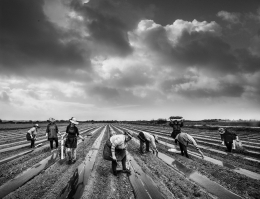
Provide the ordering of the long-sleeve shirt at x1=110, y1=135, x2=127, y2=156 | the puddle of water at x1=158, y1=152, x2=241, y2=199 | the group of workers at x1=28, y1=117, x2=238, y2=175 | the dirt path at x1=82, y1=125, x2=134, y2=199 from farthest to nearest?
the group of workers at x1=28, y1=117, x2=238, y2=175 → the long-sleeve shirt at x1=110, y1=135, x2=127, y2=156 → the puddle of water at x1=158, y1=152, x2=241, y2=199 → the dirt path at x1=82, y1=125, x2=134, y2=199

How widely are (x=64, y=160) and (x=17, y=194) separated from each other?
3.66m

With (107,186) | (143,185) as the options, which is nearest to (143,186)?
(143,185)

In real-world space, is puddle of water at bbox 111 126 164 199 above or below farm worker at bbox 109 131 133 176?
below

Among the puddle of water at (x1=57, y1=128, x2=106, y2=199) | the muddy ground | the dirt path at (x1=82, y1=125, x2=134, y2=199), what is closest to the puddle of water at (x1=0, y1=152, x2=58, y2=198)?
the puddle of water at (x1=57, y1=128, x2=106, y2=199)

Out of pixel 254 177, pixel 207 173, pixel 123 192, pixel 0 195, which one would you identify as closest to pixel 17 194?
pixel 0 195

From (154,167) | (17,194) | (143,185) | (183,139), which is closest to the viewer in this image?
(17,194)

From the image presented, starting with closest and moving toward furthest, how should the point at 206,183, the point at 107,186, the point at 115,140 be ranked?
the point at 107,186
the point at 206,183
the point at 115,140

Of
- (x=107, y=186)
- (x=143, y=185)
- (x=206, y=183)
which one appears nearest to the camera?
(x=107, y=186)

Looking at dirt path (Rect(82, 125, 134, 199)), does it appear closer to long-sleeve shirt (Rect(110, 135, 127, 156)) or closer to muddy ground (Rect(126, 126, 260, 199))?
long-sleeve shirt (Rect(110, 135, 127, 156))

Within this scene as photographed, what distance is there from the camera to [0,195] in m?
4.62

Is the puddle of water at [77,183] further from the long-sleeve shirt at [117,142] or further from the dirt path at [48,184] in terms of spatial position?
the long-sleeve shirt at [117,142]

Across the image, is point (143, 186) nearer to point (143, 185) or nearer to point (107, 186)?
point (143, 185)

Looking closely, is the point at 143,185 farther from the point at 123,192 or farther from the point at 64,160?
the point at 64,160

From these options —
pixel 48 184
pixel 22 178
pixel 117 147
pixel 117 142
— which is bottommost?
pixel 22 178
